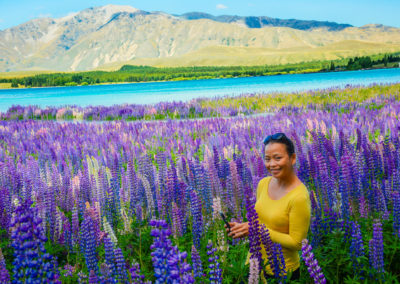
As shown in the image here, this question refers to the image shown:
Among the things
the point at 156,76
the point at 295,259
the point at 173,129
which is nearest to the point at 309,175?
the point at 295,259

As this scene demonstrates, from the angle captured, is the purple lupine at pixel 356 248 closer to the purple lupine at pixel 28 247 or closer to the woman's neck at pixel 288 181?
the woman's neck at pixel 288 181

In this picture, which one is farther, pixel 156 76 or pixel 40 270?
pixel 156 76

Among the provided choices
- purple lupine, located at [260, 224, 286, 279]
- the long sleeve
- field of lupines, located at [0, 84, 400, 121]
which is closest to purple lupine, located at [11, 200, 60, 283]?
purple lupine, located at [260, 224, 286, 279]

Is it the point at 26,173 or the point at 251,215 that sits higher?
the point at 251,215

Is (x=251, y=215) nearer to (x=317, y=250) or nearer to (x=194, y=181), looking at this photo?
(x=317, y=250)

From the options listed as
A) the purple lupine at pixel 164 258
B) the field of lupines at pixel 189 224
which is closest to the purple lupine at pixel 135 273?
the field of lupines at pixel 189 224

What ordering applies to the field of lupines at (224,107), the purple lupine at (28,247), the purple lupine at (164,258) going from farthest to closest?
the field of lupines at (224,107) < the purple lupine at (28,247) < the purple lupine at (164,258)

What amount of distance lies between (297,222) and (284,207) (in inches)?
7.7

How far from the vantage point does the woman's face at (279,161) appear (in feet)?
12.1

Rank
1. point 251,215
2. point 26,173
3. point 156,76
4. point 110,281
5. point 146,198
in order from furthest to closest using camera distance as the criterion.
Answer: point 156,76
point 26,173
point 146,198
point 251,215
point 110,281

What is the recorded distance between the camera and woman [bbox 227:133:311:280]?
3508mm

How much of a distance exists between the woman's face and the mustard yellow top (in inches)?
7.7

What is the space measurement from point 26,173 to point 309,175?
564cm

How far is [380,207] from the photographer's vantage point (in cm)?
455
